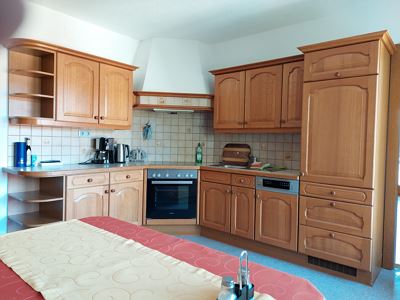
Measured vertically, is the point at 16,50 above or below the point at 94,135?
above

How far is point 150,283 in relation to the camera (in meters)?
0.88

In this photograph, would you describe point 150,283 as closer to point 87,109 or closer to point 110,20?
point 87,109

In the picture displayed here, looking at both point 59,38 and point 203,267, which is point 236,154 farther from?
point 203,267

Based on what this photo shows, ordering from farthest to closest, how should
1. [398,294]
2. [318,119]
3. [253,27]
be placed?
[253,27], [318,119], [398,294]

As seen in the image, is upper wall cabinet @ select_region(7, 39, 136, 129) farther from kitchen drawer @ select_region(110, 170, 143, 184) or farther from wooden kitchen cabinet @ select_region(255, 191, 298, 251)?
wooden kitchen cabinet @ select_region(255, 191, 298, 251)

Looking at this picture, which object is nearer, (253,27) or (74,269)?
(74,269)

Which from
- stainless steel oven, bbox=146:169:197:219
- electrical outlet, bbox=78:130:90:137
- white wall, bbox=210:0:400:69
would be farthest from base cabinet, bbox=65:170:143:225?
white wall, bbox=210:0:400:69

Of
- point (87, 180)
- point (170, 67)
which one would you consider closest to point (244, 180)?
point (87, 180)

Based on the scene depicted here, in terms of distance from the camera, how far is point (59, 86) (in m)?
2.90

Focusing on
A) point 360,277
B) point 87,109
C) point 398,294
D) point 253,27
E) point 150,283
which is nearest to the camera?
point 150,283

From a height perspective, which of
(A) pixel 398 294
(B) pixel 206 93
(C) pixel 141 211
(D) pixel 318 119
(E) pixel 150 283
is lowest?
(A) pixel 398 294

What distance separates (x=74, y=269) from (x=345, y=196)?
2.21 metres

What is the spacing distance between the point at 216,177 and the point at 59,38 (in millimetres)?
2334

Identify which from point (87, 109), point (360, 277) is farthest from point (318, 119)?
point (87, 109)
